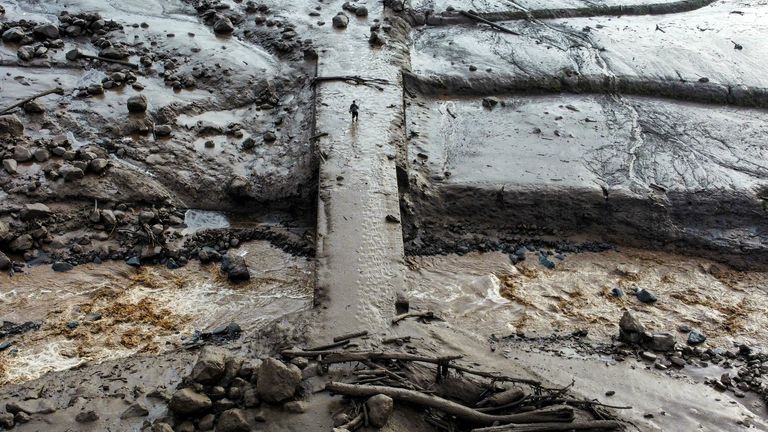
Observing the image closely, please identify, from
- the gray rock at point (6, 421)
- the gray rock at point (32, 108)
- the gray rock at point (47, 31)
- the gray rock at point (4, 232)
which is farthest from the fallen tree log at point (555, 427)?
the gray rock at point (47, 31)

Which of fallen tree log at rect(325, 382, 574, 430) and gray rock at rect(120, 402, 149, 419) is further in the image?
gray rock at rect(120, 402, 149, 419)

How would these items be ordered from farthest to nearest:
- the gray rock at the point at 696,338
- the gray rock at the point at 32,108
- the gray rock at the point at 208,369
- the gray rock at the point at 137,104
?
the gray rock at the point at 137,104, the gray rock at the point at 32,108, the gray rock at the point at 696,338, the gray rock at the point at 208,369

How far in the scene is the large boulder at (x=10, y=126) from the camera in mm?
5027

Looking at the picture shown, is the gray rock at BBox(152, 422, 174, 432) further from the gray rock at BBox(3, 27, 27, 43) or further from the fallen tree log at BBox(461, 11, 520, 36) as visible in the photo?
the fallen tree log at BBox(461, 11, 520, 36)

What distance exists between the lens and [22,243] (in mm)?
4402

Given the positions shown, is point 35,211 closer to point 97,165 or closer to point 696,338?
point 97,165

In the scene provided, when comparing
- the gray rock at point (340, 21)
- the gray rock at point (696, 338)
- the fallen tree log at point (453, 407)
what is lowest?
the gray rock at point (696, 338)

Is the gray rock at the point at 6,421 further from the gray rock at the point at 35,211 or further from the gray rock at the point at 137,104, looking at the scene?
the gray rock at the point at 137,104

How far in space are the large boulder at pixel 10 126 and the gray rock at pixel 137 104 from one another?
33.7 inches

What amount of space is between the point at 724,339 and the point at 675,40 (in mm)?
4226

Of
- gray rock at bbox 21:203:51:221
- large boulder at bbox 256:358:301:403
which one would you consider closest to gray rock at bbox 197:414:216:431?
large boulder at bbox 256:358:301:403

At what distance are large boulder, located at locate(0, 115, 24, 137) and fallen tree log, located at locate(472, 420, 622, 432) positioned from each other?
433cm

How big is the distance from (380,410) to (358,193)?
2052mm

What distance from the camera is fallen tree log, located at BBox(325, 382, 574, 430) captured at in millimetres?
2971
